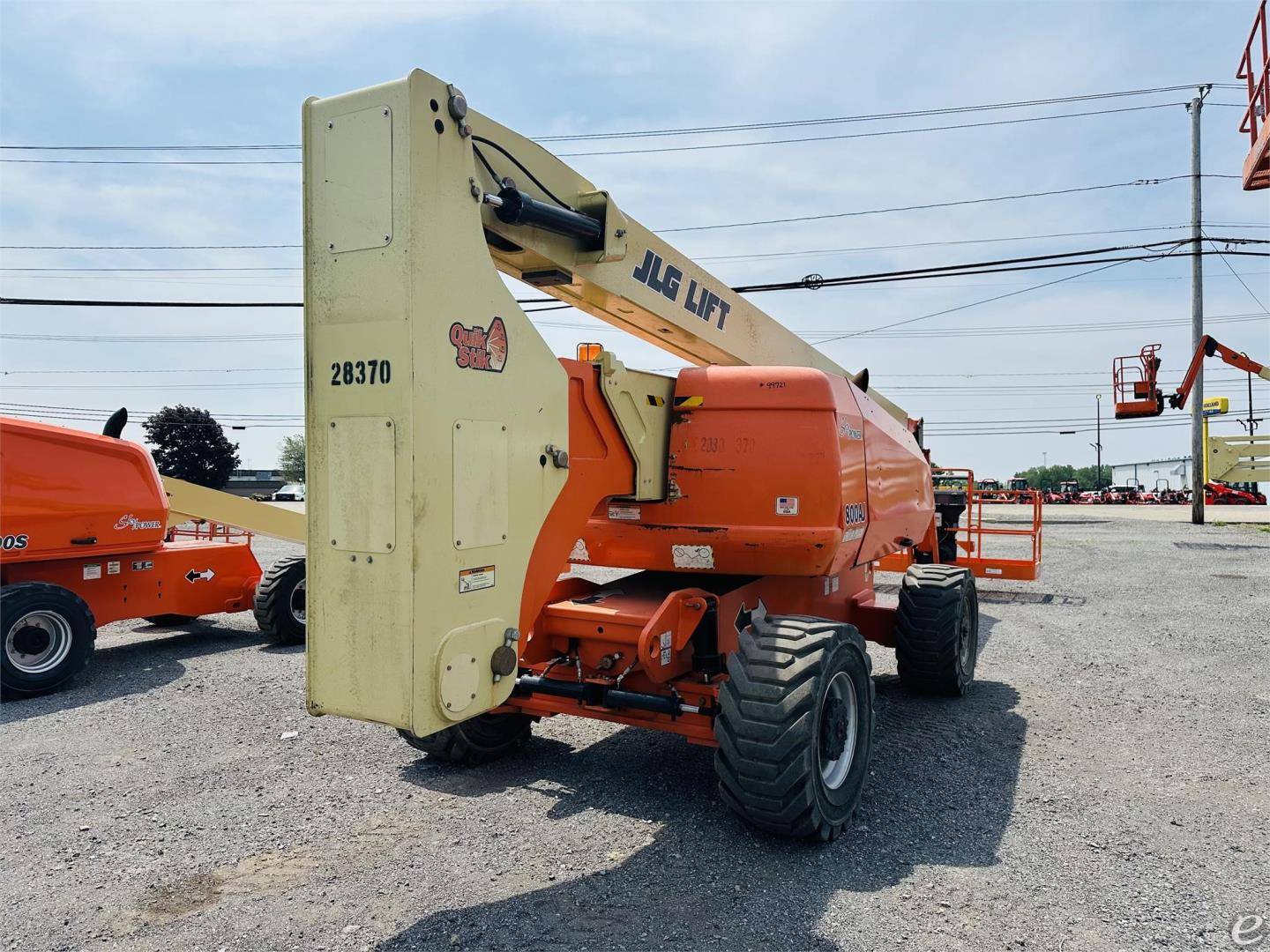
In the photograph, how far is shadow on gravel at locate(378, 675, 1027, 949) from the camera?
11.5ft

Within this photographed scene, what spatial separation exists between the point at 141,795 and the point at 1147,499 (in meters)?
46.5

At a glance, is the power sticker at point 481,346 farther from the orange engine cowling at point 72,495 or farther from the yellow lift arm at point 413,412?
the orange engine cowling at point 72,495

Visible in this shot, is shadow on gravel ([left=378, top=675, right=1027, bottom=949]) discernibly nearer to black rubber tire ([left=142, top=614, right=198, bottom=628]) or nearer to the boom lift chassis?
the boom lift chassis

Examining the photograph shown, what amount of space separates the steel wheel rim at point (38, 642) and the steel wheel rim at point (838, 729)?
266 inches

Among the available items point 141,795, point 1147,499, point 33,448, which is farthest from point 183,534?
point 1147,499

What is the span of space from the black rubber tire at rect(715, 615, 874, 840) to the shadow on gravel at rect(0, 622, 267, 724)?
592 centimetres

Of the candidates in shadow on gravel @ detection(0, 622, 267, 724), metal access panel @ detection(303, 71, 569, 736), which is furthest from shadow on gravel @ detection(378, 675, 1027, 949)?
shadow on gravel @ detection(0, 622, 267, 724)

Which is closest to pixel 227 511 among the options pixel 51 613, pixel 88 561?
pixel 88 561

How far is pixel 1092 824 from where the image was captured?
15.1ft

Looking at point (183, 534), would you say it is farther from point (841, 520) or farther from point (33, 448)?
point (841, 520)

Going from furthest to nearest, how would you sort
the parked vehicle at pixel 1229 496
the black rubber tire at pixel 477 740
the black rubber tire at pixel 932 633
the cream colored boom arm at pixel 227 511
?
the parked vehicle at pixel 1229 496 < the cream colored boom arm at pixel 227 511 < the black rubber tire at pixel 932 633 < the black rubber tire at pixel 477 740

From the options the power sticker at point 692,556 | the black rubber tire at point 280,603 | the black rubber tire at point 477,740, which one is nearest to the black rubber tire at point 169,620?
the black rubber tire at point 280,603

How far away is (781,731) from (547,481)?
1.57 metres

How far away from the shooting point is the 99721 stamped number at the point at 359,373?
10.8 ft
